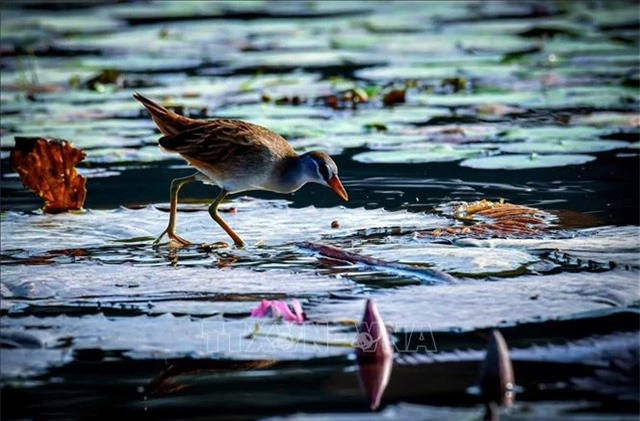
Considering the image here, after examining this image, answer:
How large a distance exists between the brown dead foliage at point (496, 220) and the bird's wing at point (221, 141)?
1.09 m

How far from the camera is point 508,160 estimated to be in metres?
8.27

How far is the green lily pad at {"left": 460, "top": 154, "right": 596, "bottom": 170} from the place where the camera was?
320 inches

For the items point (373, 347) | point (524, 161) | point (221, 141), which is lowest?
point (373, 347)

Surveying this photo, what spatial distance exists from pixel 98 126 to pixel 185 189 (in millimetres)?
1751

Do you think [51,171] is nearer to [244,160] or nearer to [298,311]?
[244,160]

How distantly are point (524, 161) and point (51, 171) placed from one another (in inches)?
121

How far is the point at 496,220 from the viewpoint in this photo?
6.64 meters

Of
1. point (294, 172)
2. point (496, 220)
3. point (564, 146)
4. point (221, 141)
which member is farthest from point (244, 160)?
point (564, 146)

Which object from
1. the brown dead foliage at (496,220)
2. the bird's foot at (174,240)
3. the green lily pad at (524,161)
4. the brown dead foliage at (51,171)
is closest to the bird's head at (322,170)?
the brown dead foliage at (496,220)

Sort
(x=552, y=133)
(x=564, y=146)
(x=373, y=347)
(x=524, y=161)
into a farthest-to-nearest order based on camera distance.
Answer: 1. (x=552, y=133)
2. (x=564, y=146)
3. (x=524, y=161)
4. (x=373, y=347)

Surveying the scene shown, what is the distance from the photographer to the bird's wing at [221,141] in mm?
6816

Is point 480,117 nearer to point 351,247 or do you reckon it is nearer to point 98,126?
point 98,126

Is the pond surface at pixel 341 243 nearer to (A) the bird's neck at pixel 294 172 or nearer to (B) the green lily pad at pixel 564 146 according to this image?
(B) the green lily pad at pixel 564 146

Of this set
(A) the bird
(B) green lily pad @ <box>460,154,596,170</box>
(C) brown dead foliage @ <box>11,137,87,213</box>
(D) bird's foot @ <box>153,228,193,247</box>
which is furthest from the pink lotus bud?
(B) green lily pad @ <box>460,154,596,170</box>
